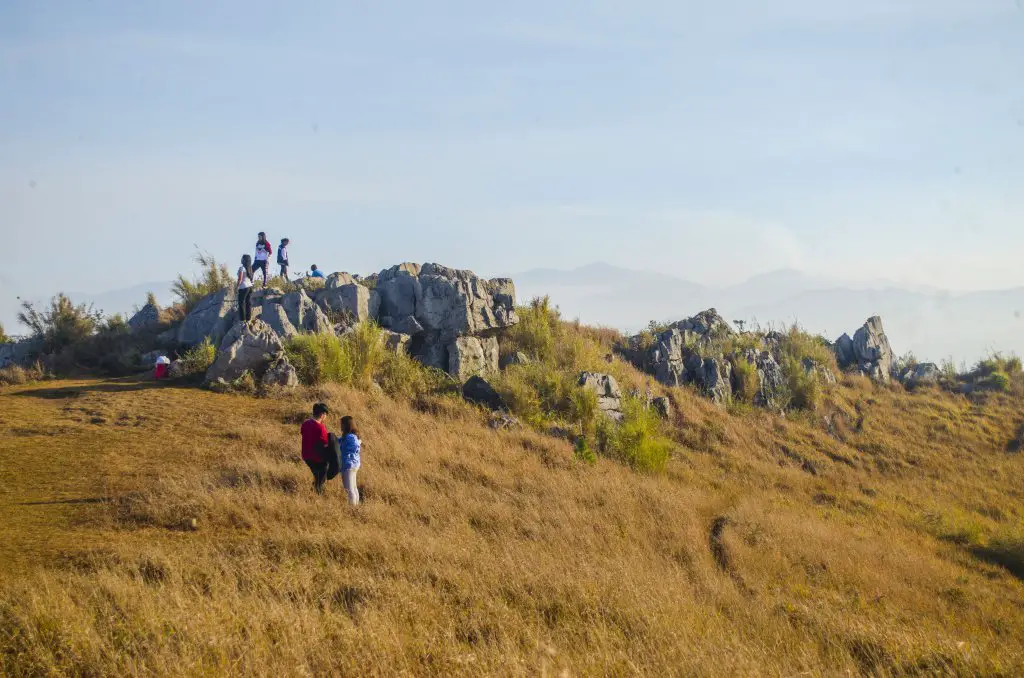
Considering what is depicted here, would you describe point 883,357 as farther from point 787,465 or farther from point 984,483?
point 787,465

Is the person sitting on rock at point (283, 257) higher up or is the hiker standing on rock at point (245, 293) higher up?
the person sitting on rock at point (283, 257)

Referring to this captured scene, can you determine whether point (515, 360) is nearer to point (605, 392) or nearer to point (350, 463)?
point (605, 392)

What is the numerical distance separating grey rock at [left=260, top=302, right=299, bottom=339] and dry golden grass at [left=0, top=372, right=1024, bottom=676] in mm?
2928

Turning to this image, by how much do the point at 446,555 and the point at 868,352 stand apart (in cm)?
2699

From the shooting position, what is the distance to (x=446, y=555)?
26.9 ft

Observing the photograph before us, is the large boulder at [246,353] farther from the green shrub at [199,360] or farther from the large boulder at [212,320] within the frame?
the large boulder at [212,320]

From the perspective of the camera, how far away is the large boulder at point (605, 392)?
57.5 feet

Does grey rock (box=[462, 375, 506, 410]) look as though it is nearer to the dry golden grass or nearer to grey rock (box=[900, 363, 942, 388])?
the dry golden grass

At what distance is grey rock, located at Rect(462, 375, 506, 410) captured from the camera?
55.8ft

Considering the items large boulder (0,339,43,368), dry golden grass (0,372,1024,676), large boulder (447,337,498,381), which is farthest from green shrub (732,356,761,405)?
large boulder (0,339,43,368)

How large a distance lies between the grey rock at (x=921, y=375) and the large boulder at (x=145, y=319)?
98.9 feet

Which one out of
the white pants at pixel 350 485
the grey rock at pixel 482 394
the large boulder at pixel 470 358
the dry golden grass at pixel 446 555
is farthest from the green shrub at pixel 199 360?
the white pants at pixel 350 485

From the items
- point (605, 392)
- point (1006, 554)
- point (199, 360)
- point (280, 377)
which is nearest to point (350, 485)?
point (280, 377)

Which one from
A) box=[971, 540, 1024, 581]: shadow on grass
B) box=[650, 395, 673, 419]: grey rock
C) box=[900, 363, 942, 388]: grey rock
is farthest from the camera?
box=[900, 363, 942, 388]: grey rock
